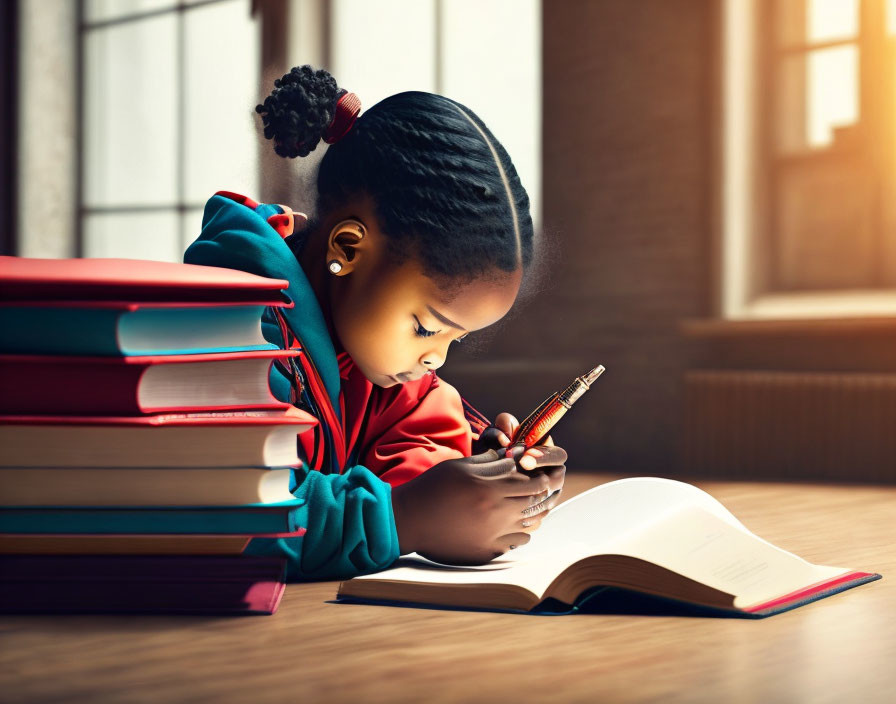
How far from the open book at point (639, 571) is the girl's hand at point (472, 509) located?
0.02m

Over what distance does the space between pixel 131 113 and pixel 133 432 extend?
5434 millimetres

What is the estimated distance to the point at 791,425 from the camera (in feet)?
11.8

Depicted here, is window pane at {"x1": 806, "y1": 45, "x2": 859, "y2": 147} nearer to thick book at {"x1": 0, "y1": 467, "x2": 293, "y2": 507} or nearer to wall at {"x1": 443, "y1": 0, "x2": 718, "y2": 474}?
wall at {"x1": 443, "y1": 0, "x2": 718, "y2": 474}

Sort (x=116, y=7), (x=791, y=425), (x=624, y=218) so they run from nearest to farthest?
(x=791, y=425), (x=624, y=218), (x=116, y=7)

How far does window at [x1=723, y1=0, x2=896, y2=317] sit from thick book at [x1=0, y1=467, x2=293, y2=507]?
9.61ft

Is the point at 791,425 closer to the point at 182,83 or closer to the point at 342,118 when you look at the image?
the point at 342,118

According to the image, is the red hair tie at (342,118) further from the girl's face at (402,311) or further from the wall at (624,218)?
the wall at (624,218)

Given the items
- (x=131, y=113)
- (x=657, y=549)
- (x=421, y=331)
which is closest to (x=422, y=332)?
(x=421, y=331)

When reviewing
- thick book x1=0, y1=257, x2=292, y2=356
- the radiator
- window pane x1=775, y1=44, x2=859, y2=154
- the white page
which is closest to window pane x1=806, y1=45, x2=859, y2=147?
window pane x1=775, y1=44, x2=859, y2=154

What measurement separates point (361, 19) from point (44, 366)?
4.27 m

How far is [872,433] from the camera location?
3.46 meters

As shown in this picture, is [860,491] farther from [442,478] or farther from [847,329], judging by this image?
[442,478]

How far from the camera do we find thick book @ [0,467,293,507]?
38.4 inches

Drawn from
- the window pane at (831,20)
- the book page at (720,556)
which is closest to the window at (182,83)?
the window pane at (831,20)
